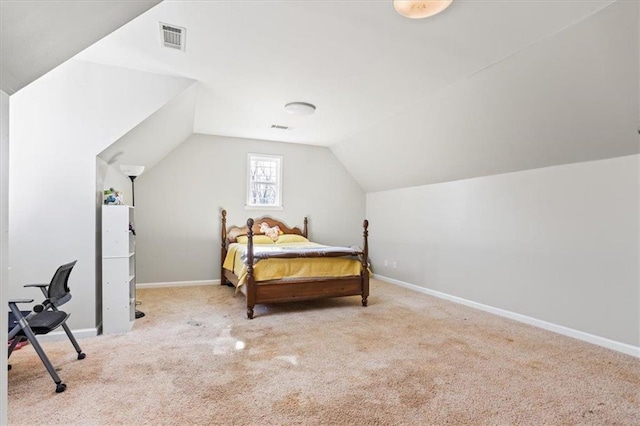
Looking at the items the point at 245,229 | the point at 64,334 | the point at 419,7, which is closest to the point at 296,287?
the point at 245,229

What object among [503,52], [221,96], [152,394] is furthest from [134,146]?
[503,52]

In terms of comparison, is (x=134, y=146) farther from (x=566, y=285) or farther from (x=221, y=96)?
(x=566, y=285)

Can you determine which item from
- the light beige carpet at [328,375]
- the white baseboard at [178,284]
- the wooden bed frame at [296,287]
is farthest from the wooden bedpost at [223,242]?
the light beige carpet at [328,375]

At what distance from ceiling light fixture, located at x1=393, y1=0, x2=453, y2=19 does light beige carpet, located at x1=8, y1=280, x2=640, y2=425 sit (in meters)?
2.41

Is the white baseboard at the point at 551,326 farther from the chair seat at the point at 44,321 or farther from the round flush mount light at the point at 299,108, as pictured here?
the chair seat at the point at 44,321

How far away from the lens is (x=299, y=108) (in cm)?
402

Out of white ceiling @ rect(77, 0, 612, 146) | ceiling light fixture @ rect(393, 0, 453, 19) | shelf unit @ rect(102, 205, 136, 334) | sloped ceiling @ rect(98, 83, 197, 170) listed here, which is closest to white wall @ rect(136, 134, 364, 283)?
sloped ceiling @ rect(98, 83, 197, 170)

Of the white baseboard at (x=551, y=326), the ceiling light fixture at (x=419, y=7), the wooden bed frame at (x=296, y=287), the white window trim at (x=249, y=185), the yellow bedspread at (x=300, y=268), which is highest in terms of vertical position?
the ceiling light fixture at (x=419, y=7)

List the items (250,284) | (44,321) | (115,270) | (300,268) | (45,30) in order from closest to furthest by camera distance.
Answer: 1. (45,30)
2. (44,321)
3. (115,270)
4. (250,284)
5. (300,268)

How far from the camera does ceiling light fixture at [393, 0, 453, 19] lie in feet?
6.80

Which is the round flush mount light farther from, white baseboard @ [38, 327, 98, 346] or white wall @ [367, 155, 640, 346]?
white baseboard @ [38, 327, 98, 346]

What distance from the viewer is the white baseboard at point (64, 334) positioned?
296 centimetres

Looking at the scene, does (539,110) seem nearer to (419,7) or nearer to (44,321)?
(419,7)

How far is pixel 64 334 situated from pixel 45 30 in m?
2.95
